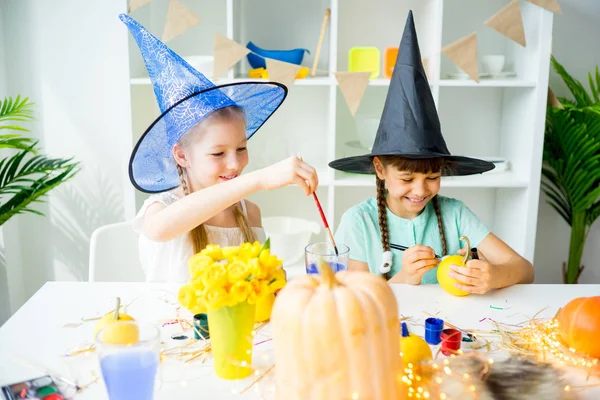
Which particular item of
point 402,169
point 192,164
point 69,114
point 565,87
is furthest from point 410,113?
point 69,114

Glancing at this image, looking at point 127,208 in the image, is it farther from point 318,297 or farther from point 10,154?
point 318,297

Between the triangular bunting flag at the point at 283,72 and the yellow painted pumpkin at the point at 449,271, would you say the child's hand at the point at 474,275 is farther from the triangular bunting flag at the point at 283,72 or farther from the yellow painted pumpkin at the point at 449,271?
the triangular bunting flag at the point at 283,72

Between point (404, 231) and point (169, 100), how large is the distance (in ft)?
2.54

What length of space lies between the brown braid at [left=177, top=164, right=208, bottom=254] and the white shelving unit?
0.78 meters

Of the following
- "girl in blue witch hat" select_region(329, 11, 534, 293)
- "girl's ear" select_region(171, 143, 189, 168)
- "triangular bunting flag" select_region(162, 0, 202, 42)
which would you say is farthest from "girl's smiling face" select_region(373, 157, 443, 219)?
"triangular bunting flag" select_region(162, 0, 202, 42)

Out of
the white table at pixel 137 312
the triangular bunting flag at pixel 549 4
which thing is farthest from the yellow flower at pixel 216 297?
the triangular bunting flag at pixel 549 4

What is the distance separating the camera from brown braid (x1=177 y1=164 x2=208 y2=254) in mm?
1523

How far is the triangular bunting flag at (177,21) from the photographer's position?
2129 mm

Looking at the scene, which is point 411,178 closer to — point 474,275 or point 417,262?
point 417,262

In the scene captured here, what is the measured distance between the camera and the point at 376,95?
257cm

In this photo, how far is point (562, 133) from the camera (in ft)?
7.73

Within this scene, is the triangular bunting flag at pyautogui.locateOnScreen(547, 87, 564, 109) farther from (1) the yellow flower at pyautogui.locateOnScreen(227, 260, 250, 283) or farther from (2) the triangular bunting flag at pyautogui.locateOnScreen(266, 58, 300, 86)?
(1) the yellow flower at pyautogui.locateOnScreen(227, 260, 250, 283)

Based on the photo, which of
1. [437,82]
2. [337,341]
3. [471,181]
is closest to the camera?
[337,341]

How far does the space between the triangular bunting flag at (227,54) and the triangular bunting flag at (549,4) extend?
1.12m
